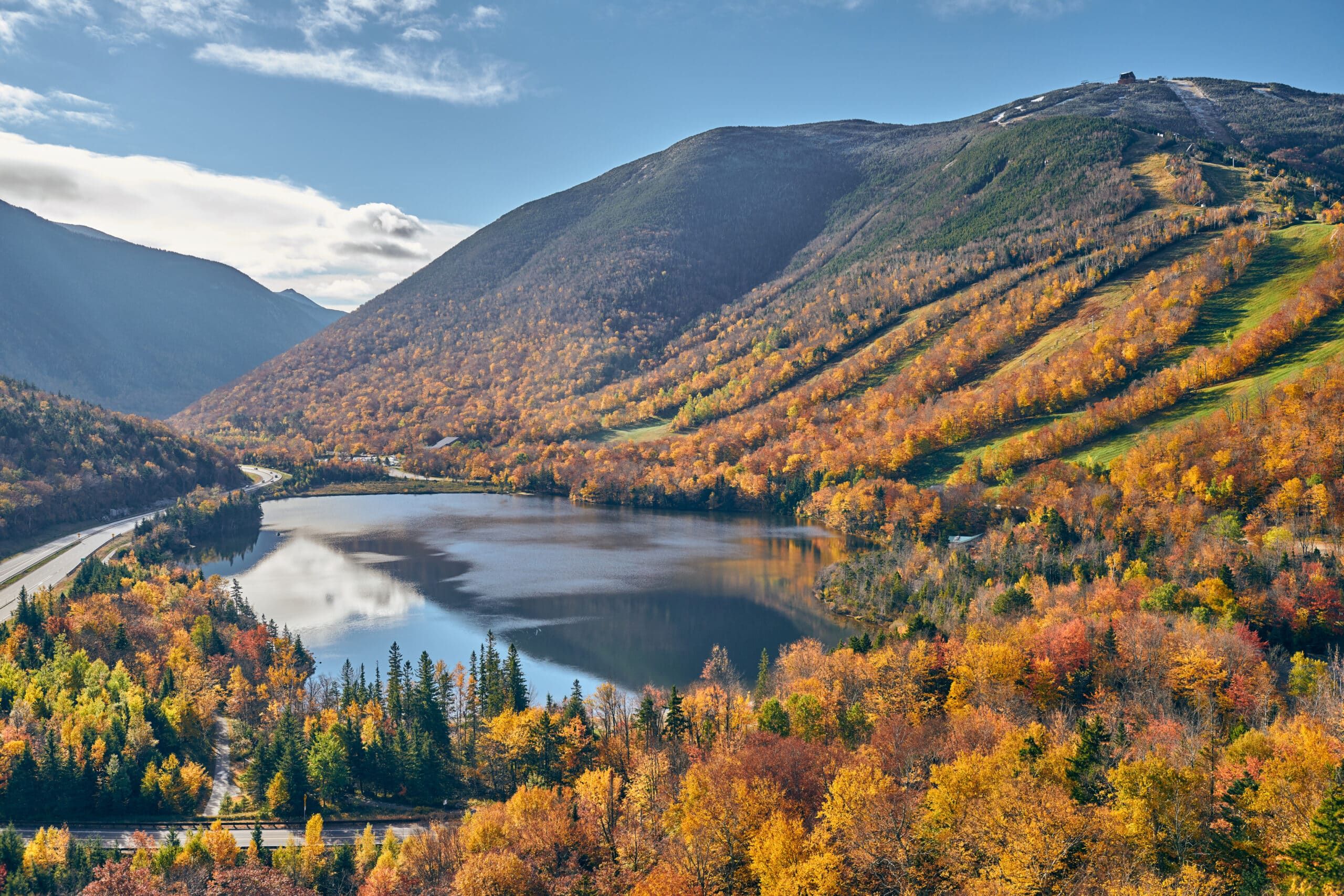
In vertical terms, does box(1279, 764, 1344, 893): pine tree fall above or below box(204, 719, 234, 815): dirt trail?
above

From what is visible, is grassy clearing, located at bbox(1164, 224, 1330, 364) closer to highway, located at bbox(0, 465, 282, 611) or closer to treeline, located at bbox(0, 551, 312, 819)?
treeline, located at bbox(0, 551, 312, 819)

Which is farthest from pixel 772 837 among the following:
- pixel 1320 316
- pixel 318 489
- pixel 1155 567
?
pixel 318 489

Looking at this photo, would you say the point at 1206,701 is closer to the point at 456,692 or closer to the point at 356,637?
the point at 456,692

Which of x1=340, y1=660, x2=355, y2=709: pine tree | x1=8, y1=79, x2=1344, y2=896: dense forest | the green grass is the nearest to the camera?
x1=8, y1=79, x2=1344, y2=896: dense forest

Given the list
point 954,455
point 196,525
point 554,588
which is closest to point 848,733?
point 554,588

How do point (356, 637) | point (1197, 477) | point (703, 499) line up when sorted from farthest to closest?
1. point (703, 499)
2. point (1197, 477)
3. point (356, 637)

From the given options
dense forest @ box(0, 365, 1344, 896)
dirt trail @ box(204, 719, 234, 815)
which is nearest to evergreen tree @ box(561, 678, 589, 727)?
dense forest @ box(0, 365, 1344, 896)
